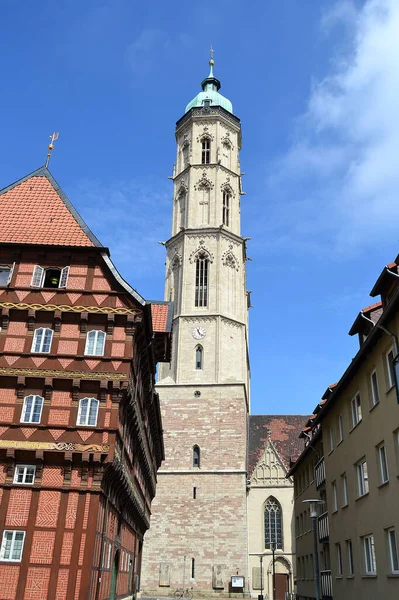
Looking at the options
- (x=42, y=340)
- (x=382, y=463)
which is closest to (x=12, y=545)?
(x=42, y=340)

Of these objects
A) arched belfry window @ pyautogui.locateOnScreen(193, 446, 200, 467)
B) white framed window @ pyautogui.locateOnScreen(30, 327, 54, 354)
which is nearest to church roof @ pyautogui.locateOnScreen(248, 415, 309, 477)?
arched belfry window @ pyautogui.locateOnScreen(193, 446, 200, 467)

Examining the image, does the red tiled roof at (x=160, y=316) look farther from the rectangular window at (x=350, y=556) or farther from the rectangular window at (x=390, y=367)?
the rectangular window at (x=350, y=556)

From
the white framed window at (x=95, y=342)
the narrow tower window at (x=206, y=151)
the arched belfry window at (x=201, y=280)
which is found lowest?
the white framed window at (x=95, y=342)

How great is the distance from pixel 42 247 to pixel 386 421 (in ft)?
40.2

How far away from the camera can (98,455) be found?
54.0 ft

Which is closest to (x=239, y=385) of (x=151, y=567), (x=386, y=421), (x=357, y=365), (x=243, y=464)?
(x=243, y=464)

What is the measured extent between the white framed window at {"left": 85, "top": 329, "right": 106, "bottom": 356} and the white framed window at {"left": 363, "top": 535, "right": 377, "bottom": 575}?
32.7 feet

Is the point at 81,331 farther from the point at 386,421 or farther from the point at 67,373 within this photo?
the point at 386,421

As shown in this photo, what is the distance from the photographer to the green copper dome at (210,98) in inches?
2317

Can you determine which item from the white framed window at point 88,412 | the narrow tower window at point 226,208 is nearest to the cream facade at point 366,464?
the white framed window at point 88,412

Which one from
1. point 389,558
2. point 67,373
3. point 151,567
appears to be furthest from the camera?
point 151,567

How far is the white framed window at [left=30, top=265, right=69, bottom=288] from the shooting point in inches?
775

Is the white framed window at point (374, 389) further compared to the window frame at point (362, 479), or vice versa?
the window frame at point (362, 479)

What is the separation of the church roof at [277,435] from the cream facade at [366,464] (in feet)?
94.7
